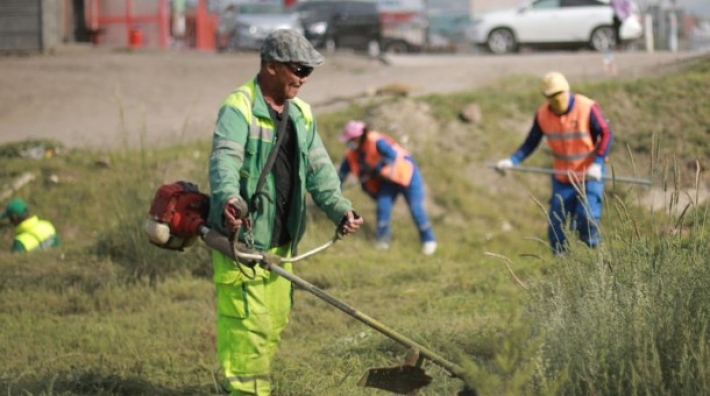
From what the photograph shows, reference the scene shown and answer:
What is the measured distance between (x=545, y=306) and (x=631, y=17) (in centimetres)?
2124

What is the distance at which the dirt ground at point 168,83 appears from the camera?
56.1ft

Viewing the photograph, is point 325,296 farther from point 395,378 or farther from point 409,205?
point 409,205

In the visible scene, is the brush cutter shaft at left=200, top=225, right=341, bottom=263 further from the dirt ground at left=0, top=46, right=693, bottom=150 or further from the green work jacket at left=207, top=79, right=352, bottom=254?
the dirt ground at left=0, top=46, right=693, bottom=150

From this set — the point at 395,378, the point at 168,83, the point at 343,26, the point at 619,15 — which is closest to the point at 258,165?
the point at 395,378

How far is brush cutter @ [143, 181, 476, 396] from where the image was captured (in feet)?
16.9

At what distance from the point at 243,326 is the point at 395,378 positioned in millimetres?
933

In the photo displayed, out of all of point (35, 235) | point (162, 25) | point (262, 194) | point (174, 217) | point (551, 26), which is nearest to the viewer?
point (174, 217)

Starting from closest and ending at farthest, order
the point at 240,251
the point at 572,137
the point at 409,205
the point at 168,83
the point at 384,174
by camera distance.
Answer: the point at 240,251 < the point at 572,137 < the point at 384,174 < the point at 409,205 < the point at 168,83

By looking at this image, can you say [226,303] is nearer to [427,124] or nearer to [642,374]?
[642,374]

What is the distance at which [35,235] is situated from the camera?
12312 millimetres

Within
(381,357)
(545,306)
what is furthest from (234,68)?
(545,306)

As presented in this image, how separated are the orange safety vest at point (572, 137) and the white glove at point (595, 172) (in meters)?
0.12

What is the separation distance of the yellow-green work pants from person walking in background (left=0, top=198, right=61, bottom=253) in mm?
6623

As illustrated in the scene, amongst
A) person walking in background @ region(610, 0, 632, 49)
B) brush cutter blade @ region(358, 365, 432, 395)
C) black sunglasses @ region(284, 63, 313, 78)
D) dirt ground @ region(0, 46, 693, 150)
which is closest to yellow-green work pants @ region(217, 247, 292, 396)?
brush cutter blade @ region(358, 365, 432, 395)
